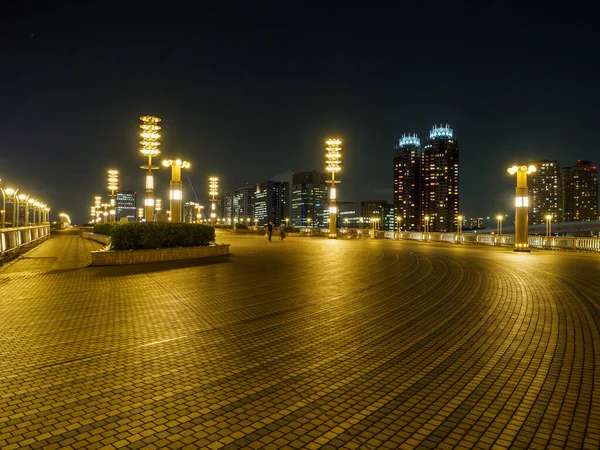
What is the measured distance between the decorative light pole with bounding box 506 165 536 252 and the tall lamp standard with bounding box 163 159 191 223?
21.6 meters

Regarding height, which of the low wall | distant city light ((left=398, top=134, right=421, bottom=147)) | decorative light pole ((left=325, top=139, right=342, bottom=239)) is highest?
distant city light ((left=398, top=134, right=421, bottom=147))

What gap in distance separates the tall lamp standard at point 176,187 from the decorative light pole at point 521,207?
21641 mm

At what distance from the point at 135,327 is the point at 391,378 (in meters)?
4.28

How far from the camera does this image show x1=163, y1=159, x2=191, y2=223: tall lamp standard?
88.4ft

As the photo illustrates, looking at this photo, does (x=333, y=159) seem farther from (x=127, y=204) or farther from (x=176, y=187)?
(x=127, y=204)

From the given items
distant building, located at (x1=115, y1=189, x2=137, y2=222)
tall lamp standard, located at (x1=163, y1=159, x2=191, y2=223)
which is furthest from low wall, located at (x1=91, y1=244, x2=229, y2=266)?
distant building, located at (x1=115, y1=189, x2=137, y2=222)

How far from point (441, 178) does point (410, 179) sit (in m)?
14.5

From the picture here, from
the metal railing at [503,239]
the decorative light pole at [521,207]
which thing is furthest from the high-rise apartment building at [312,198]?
the decorative light pole at [521,207]

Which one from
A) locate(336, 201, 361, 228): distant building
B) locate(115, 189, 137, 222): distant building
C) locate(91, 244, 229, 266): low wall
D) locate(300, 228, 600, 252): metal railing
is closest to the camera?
locate(91, 244, 229, 266): low wall

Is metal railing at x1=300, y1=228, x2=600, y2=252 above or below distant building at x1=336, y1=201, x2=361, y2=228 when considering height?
below

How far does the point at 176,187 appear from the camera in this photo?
27.2 meters

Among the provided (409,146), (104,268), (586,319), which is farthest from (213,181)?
(409,146)

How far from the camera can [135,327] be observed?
6.81 metres

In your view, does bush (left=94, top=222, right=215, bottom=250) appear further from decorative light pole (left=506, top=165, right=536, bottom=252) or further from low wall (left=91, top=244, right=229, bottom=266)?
decorative light pole (left=506, top=165, right=536, bottom=252)
